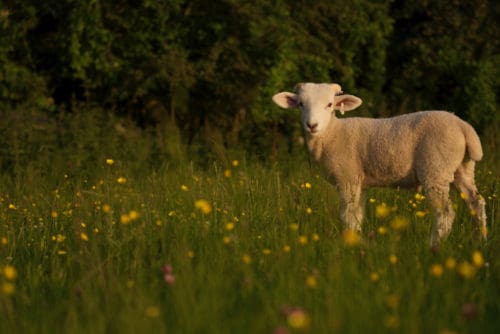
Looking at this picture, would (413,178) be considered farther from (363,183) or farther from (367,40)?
(367,40)

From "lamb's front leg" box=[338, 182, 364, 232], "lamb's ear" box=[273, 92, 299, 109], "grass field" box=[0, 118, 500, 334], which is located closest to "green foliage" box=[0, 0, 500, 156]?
"lamb's ear" box=[273, 92, 299, 109]

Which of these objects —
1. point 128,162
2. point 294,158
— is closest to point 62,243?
point 128,162

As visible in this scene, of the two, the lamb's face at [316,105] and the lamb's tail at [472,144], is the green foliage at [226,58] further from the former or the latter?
the lamb's tail at [472,144]

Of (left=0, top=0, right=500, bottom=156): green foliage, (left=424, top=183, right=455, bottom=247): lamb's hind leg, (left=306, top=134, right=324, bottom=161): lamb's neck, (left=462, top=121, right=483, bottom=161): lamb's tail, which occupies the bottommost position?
(left=0, top=0, right=500, bottom=156): green foliage

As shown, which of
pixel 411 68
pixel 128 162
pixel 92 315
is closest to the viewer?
pixel 92 315

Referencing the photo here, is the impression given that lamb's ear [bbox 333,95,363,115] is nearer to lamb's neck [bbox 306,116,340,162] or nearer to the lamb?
the lamb

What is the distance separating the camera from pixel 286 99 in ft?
21.1

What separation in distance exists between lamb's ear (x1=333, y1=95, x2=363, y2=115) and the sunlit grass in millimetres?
725

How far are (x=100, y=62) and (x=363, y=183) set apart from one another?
263 inches

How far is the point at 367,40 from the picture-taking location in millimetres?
13344

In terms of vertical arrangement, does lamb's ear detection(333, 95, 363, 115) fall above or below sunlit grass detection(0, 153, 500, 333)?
above

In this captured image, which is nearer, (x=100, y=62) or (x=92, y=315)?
(x=92, y=315)

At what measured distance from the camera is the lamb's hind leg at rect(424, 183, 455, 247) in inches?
210

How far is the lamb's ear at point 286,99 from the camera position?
6.38 meters
